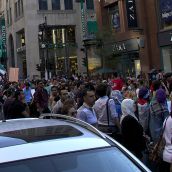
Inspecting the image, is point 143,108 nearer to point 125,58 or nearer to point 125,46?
point 125,46

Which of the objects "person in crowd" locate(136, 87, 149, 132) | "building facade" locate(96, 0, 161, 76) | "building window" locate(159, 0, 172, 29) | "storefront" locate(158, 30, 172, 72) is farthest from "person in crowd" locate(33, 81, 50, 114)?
"building facade" locate(96, 0, 161, 76)

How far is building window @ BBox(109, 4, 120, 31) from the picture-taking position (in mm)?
41656

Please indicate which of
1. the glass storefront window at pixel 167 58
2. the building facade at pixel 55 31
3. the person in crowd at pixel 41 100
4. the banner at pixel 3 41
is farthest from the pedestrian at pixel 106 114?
the banner at pixel 3 41

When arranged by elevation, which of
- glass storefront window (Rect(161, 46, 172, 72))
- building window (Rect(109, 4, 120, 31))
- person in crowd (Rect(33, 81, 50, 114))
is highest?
building window (Rect(109, 4, 120, 31))

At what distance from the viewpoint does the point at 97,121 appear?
8289 mm

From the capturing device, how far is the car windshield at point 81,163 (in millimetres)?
3207

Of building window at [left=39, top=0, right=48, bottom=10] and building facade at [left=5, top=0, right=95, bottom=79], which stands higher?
building window at [left=39, top=0, right=48, bottom=10]

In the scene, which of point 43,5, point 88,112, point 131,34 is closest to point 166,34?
point 131,34

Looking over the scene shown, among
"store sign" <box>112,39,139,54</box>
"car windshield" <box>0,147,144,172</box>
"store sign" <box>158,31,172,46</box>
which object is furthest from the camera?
"store sign" <box>112,39,139,54</box>

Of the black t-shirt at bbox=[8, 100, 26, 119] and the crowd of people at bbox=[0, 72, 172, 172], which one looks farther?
the black t-shirt at bbox=[8, 100, 26, 119]

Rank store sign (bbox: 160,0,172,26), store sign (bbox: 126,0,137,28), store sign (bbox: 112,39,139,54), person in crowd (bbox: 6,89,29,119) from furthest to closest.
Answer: store sign (bbox: 112,39,139,54), store sign (bbox: 126,0,137,28), store sign (bbox: 160,0,172,26), person in crowd (bbox: 6,89,29,119)

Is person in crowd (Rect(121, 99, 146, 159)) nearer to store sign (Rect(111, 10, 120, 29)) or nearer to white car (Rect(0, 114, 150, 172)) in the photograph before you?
white car (Rect(0, 114, 150, 172))

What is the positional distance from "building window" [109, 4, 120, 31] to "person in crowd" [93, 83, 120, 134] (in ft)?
110

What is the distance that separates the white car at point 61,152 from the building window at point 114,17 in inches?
1510
